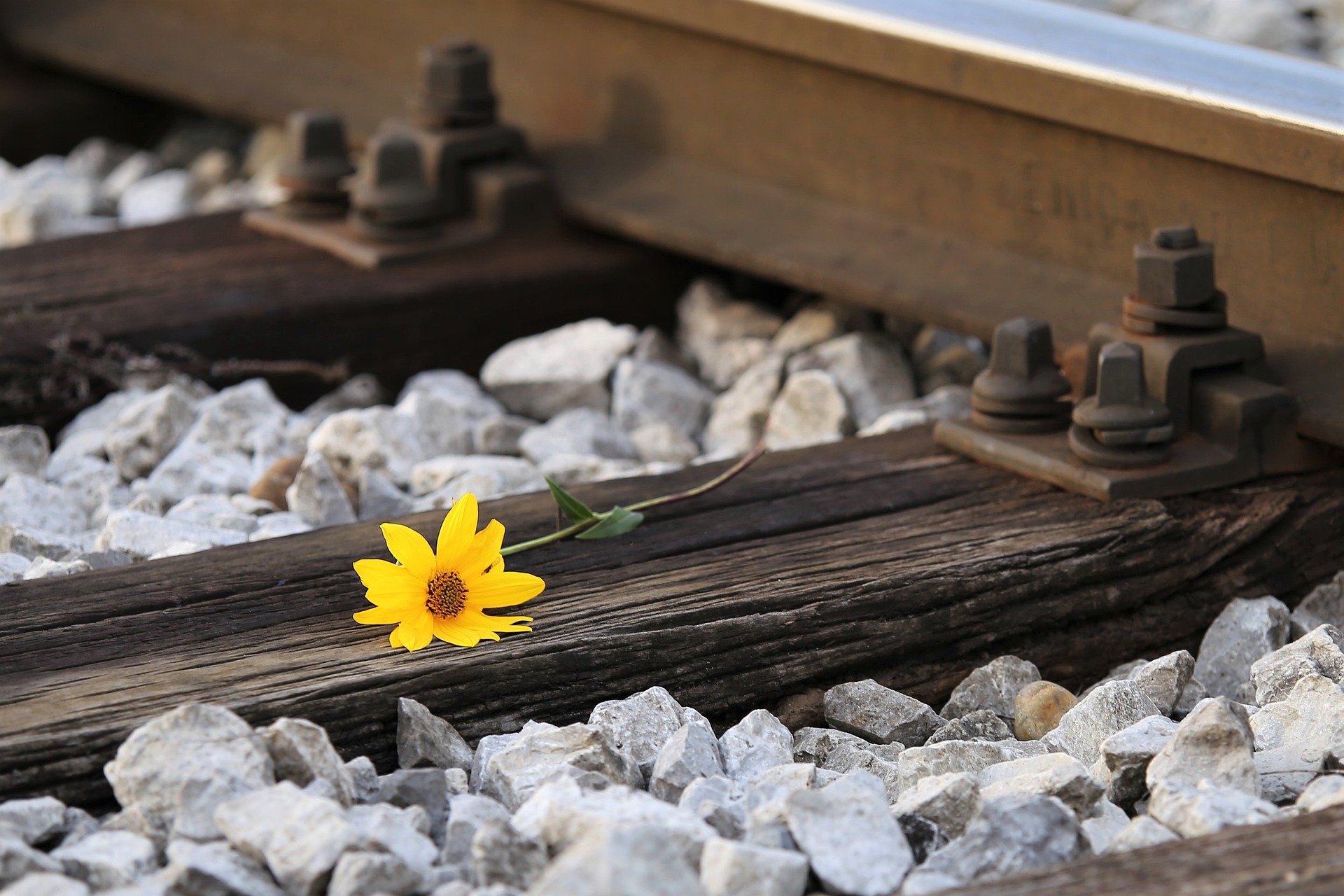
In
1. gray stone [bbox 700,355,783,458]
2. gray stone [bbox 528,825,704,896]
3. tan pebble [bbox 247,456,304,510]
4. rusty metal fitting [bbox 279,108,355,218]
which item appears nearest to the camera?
gray stone [bbox 528,825,704,896]

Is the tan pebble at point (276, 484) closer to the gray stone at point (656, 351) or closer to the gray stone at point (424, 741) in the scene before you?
the gray stone at point (656, 351)

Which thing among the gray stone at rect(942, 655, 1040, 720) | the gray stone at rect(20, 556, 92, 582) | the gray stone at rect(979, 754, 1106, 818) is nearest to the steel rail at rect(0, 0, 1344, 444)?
the gray stone at rect(942, 655, 1040, 720)

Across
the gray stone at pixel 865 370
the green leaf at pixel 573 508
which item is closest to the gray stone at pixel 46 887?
the green leaf at pixel 573 508

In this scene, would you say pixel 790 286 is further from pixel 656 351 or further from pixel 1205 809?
pixel 1205 809

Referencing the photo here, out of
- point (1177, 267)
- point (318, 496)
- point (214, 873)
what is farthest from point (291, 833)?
point (1177, 267)

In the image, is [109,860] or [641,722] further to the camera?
[641,722]

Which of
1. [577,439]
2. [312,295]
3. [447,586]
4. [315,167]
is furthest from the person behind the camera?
[315,167]

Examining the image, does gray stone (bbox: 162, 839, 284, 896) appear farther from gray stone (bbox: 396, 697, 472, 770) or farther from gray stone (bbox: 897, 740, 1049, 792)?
gray stone (bbox: 897, 740, 1049, 792)

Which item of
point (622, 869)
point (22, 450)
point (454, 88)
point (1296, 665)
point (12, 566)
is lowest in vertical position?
point (22, 450)
